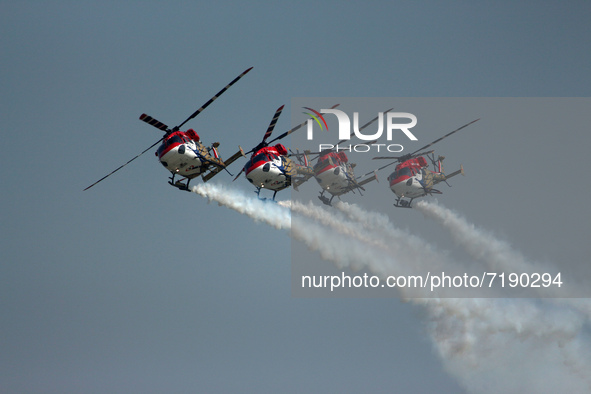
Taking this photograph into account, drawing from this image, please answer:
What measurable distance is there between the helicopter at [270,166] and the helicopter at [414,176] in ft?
37.9

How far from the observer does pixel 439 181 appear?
281 ft

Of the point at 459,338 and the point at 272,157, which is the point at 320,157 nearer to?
the point at 272,157

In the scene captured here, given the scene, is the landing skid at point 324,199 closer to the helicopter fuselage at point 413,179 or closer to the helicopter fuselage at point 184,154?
the helicopter fuselage at point 413,179

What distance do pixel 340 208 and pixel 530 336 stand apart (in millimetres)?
17733

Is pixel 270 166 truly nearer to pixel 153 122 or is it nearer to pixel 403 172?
pixel 153 122

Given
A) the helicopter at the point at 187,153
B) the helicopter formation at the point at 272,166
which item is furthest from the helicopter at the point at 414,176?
the helicopter at the point at 187,153

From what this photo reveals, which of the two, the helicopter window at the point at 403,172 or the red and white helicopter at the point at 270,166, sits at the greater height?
the helicopter window at the point at 403,172

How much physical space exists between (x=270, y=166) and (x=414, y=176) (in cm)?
1446

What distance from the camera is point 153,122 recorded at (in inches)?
2869

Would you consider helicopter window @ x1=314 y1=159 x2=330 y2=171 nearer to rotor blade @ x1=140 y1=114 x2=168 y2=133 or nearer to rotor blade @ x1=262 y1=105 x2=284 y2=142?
rotor blade @ x1=262 y1=105 x2=284 y2=142

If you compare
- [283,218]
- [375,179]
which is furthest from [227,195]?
[375,179]

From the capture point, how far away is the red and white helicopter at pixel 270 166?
7519cm

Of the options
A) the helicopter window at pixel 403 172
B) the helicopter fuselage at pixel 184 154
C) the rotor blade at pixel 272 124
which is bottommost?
the helicopter fuselage at pixel 184 154

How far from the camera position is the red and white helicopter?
247ft
